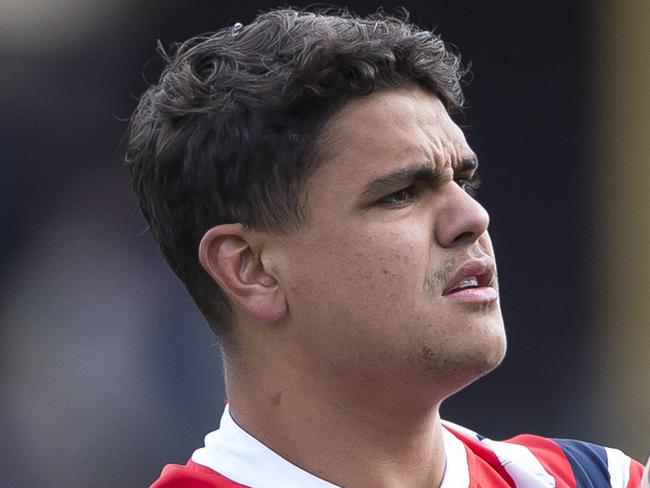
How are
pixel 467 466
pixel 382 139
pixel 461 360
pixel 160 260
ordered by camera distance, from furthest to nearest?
pixel 160 260, pixel 467 466, pixel 382 139, pixel 461 360

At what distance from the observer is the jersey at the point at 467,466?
2139mm

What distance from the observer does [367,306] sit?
208 centimetres

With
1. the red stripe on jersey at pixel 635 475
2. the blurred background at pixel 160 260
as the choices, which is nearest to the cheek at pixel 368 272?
the red stripe on jersey at pixel 635 475

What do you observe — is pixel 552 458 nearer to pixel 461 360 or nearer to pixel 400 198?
pixel 461 360

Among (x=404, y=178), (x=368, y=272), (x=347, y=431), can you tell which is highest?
(x=404, y=178)

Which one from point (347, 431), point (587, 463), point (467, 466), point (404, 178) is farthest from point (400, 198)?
point (587, 463)

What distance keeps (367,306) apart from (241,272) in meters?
0.27

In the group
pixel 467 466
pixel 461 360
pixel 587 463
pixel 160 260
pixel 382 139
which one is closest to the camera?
pixel 461 360

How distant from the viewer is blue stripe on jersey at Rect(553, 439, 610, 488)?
232 centimetres

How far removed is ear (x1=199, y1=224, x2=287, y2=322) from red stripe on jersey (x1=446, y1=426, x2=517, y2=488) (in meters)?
0.46

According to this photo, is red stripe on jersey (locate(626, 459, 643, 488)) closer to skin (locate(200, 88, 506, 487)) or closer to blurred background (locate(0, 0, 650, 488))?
skin (locate(200, 88, 506, 487))

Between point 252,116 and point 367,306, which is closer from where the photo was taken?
point 367,306

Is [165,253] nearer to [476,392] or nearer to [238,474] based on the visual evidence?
[238,474]

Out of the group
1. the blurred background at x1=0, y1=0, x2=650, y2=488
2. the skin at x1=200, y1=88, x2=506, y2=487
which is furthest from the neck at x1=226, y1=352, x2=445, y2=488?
the blurred background at x1=0, y1=0, x2=650, y2=488
